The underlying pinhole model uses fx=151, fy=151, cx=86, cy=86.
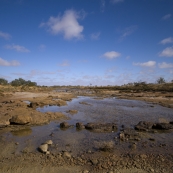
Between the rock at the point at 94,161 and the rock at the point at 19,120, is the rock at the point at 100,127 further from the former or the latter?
the rock at the point at 19,120

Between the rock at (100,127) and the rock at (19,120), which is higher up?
the rock at (19,120)

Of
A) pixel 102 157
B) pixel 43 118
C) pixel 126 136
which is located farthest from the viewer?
pixel 43 118

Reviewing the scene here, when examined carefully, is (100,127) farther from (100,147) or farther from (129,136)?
(100,147)

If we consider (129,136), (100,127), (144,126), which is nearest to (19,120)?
(100,127)

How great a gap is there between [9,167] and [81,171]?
2837mm

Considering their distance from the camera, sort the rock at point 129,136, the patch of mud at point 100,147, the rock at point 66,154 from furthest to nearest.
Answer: the rock at point 129,136 < the rock at point 66,154 < the patch of mud at point 100,147

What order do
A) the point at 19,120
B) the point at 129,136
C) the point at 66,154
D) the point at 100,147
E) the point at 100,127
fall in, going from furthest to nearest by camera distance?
the point at 19,120, the point at 100,127, the point at 129,136, the point at 100,147, the point at 66,154

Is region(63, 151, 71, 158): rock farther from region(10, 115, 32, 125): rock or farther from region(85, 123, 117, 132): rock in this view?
region(10, 115, 32, 125): rock

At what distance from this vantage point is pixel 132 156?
270 inches

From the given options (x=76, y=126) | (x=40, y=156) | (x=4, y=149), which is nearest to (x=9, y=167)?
(x=40, y=156)

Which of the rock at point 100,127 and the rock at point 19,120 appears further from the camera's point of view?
the rock at point 19,120

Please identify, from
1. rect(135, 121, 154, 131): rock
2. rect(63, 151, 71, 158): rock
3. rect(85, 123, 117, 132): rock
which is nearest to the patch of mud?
rect(63, 151, 71, 158): rock

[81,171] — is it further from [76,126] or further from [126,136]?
[76,126]

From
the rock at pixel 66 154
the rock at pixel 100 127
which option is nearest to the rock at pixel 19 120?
the rock at pixel 100 127
